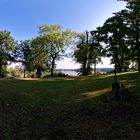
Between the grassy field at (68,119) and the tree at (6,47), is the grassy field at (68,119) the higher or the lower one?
the lower one

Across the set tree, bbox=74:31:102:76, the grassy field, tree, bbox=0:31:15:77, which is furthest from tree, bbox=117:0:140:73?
tree, bbox=0:31:15:77

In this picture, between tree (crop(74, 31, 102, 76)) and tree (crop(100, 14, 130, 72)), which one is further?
tree (crop(74, 31, 102, 76))

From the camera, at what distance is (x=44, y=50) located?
71.2 m

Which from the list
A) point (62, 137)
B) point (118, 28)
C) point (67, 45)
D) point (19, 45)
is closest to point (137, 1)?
point (118, 28)

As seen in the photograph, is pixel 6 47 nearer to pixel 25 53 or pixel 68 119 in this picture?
pixel 25 53

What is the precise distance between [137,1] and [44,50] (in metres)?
54.0

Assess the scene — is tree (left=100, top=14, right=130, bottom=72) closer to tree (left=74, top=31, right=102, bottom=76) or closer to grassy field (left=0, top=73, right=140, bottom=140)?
grassy field (left=0, top=73, right=140, bottom=140)

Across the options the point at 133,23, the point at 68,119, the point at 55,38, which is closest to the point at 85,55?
the point at 55,38

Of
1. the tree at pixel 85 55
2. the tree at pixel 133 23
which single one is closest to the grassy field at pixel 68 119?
the tree at pixel 133 23

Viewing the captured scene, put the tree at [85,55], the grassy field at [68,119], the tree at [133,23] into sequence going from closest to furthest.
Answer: the grassy field at [68,119]
the tree at [133,23]
the tree at [85,55]

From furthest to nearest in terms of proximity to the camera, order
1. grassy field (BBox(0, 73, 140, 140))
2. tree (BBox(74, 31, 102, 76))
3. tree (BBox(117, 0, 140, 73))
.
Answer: tree (BBox(74, 31, 102, 76)), tree (BBox(117, 0, 140, 73)), grassy field (BBox(0, 73, 140, 140))

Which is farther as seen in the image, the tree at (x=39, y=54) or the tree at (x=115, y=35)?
the tree at (x=39, y=54)

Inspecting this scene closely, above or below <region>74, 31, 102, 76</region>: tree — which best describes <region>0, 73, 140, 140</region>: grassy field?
below

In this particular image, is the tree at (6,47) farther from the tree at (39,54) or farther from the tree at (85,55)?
the tree at (85,55)
